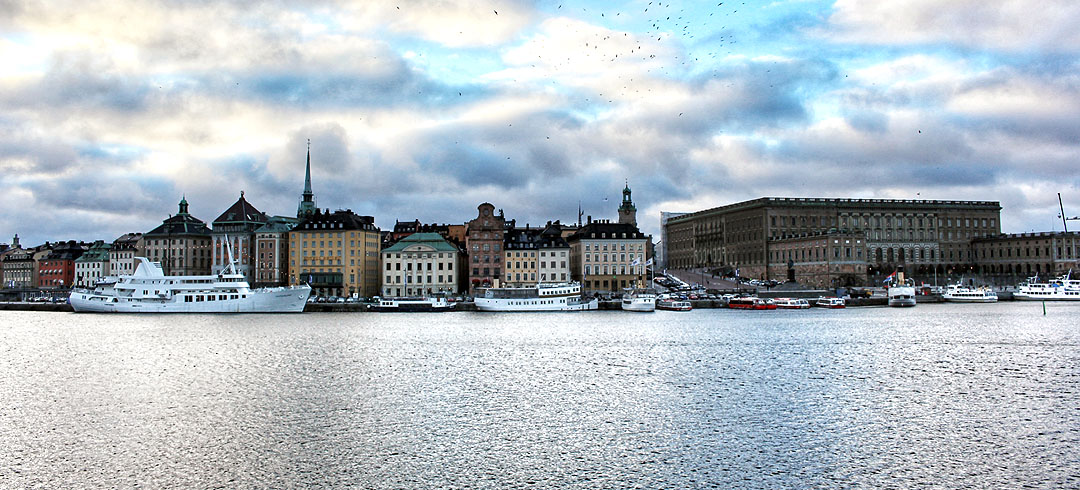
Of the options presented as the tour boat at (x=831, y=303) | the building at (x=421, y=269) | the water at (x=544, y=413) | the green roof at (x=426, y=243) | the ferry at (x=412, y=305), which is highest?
the green roof at (x=426, y=243)

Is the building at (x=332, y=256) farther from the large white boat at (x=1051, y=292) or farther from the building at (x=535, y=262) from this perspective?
the large white boat at (x=1051, y=292)

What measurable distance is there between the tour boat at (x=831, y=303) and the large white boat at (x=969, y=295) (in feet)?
69.5

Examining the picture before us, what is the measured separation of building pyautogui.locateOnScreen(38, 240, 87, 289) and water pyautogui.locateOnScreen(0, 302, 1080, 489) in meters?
143

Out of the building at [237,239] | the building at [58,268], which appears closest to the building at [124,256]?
the building at [58,268]

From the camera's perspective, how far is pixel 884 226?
575 ft

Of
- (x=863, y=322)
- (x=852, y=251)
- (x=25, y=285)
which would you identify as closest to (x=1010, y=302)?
(x=852, y=251)

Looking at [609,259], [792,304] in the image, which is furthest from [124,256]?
[792,304]

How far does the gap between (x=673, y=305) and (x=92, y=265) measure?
13043 cm

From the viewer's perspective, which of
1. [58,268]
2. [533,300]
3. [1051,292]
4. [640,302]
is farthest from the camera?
[58,268]

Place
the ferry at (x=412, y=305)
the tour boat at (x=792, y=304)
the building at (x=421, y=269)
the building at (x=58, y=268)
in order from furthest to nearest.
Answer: the building at (x=58, y=268)
the building at (x=421, y=269)
the tour boat at (x=792, y=304)
the ferry at (x=412, y=305)

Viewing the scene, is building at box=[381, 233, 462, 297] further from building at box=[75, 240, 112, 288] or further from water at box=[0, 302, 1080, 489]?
building at box=[75, 240, 112, 288]

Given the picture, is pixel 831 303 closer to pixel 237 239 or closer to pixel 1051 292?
pixel 1051 292

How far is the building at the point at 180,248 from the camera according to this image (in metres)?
156

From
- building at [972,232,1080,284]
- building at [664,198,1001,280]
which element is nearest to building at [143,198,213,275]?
building at [664,198,1001,280]
